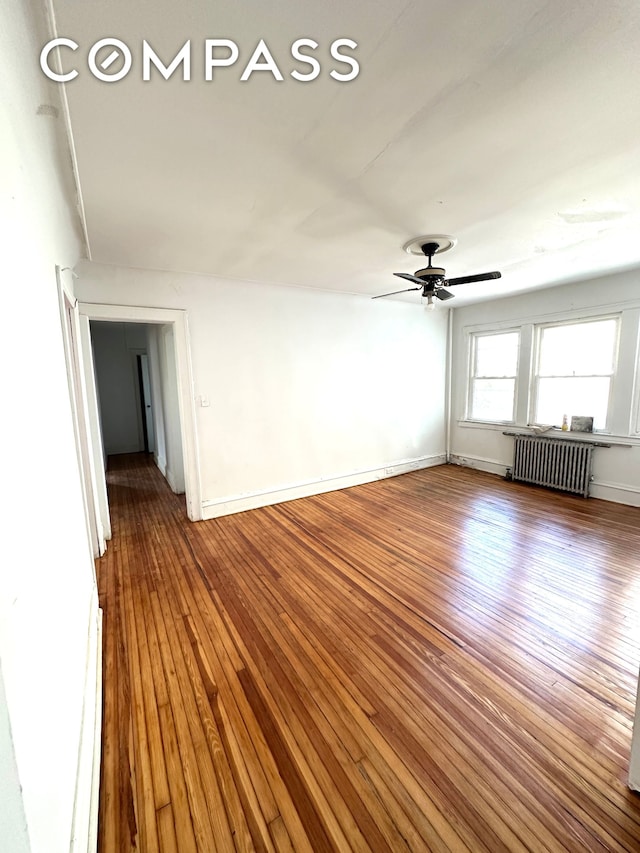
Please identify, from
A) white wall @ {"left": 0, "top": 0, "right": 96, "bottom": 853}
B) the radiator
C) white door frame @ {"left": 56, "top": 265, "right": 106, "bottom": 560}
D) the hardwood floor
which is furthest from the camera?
the radiator

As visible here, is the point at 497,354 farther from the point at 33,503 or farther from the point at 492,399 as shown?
the point at 33,503

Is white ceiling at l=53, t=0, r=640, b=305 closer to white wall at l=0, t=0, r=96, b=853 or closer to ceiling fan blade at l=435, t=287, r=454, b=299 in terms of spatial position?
white wall at l=0, t=0, r=96, b=853

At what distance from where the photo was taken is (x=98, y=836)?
1214 millimetres

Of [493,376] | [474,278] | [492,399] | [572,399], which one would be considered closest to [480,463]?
[492,399]

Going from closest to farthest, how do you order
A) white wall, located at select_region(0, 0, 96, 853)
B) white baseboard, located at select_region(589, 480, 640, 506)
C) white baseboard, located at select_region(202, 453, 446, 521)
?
white wall, located at select_region(0, 0, 96, 853)
white baseboard, located at select_region(202, 453, 446, 521)
white baseboard, located at select_region(589, 480, 640, 506)

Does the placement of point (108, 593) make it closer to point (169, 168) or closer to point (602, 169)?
point (169, 168)

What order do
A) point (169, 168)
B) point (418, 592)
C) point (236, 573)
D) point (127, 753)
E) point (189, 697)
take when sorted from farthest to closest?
point (236, 573), point (418, 592), point (169, 168), point (189, 697), point (127, 753)

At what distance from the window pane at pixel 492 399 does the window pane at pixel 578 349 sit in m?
0.56

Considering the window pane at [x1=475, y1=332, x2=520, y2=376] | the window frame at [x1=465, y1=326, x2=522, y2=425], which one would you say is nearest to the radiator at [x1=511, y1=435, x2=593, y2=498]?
the window frame at [x1=465, y1=326, x2=522, y2=425]

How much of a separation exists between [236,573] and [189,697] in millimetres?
1138

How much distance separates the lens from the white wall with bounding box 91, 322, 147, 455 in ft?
22.8

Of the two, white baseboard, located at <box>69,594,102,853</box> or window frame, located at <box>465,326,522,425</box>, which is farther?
window frame, located at <box>465,326,522,425</box>

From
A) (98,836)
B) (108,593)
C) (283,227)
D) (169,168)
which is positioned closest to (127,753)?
(98,836)

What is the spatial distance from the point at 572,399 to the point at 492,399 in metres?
1.11
